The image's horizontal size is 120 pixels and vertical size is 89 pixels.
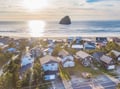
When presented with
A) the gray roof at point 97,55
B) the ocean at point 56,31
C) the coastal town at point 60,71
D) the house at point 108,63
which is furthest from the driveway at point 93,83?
the ocean at point 56,31

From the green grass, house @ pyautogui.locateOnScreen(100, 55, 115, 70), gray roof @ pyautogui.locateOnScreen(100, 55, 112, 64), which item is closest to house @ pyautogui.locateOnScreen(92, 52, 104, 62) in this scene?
gray roof @ pyautogui.locateOnScreen(100, 55, 112, 64)

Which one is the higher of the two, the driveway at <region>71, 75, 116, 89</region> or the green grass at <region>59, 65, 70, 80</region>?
the green grass at <region>59, 65, 70, 80</region>

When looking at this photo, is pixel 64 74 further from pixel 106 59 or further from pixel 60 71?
pixel 106 59

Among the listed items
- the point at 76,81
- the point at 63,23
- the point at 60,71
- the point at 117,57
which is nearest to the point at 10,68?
the point at 60,71

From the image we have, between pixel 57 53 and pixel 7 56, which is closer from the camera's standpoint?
pixel 7 56

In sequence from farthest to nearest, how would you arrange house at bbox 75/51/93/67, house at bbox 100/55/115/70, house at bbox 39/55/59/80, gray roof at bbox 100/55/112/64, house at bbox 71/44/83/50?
1. house at bbox 71/44/83/50
2. house at bbox 75/51/93/67
3. gray roof at bbox 100/55/112/64
4. house at bbox 100/55/115/70
5. house at bbox 39/55/59/80

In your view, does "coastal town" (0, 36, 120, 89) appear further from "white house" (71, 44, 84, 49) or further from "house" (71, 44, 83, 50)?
"white house" (71, 44, 84, 49)

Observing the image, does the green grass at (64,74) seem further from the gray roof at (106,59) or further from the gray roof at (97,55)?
the gray roof at (97,55)

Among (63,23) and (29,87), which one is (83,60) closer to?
(29,87)

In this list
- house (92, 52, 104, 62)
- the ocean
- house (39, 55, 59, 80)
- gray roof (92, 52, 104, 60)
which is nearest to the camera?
house (39, 55, 59, 80)

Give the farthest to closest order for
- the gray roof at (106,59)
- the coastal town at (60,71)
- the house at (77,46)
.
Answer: the house at (77,46) → the gray roof at (106,59) → the coastal town at (60,71)

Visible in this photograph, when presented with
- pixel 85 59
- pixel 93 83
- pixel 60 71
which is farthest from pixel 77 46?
pixel 93 83
